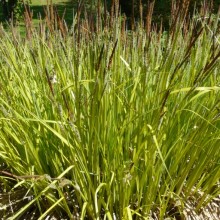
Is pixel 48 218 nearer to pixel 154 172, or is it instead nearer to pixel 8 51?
pixel 154 172

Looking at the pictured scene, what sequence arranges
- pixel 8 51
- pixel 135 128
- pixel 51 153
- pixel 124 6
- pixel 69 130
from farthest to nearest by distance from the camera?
pixel 124 6
pixel 8 51
pixel 51 153
pixel 135 128
pixel 69 130

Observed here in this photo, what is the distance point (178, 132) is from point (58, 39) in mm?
803

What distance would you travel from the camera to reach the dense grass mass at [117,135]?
1.66 metres

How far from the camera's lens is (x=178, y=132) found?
5.99ft

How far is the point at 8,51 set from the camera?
89.0 inches

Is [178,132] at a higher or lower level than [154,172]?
higher

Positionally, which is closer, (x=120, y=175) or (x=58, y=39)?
(x=120, y=175)

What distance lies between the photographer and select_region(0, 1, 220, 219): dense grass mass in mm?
1661

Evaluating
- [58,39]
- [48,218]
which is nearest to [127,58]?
[58,39]

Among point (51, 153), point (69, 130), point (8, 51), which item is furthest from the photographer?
point (8, 51)

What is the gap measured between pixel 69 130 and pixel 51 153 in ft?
0.92

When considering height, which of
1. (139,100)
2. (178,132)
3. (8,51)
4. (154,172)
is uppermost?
(8,51)

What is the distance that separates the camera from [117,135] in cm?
173

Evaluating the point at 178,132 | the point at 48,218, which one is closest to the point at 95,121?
the point at 178,132
